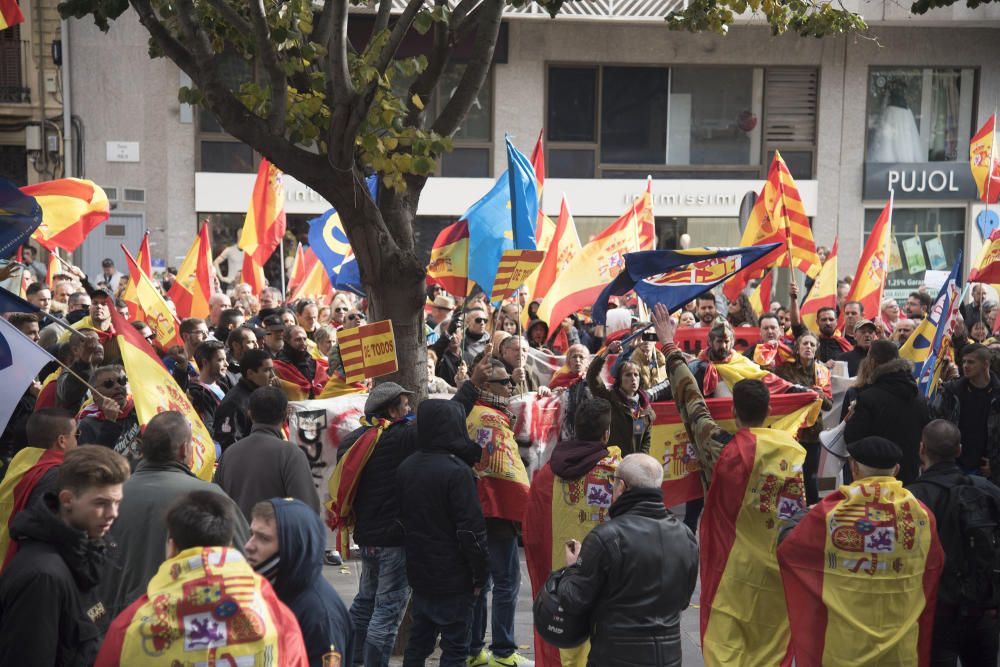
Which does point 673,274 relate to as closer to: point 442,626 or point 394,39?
point 394,39

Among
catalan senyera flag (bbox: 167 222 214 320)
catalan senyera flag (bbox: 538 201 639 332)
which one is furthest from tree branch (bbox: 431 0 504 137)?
catalan senyera flag (bbox: 167 222 214 320)

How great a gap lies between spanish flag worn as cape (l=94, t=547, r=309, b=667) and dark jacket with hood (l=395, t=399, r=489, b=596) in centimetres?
255

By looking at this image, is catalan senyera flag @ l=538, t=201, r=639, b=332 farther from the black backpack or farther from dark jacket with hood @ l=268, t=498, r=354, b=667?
dark jacket with hood @ l=268, t=498, r=354, b=667

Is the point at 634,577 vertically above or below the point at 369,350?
below

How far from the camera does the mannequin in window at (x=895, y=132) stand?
26.3 meters

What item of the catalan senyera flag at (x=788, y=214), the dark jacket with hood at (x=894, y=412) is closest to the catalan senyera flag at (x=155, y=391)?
the dark jacket with hood at (x=894, y=412)

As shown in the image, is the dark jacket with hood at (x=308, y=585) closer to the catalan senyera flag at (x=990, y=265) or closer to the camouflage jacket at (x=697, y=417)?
the camouflage jacket at (x=697, y=417)

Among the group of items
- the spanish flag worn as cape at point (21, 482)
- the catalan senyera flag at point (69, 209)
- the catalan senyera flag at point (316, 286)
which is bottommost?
the spanish flag worn as cape at point (21, 482)

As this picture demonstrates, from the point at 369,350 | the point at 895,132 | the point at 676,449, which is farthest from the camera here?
the point at 895,132

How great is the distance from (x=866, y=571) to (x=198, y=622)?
10.3 ft

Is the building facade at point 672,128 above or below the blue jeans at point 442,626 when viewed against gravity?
above

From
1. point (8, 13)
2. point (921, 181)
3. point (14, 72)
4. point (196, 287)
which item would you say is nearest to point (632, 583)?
point (8, 13)

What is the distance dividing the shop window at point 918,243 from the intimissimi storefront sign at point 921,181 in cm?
41

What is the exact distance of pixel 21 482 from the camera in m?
5.17
